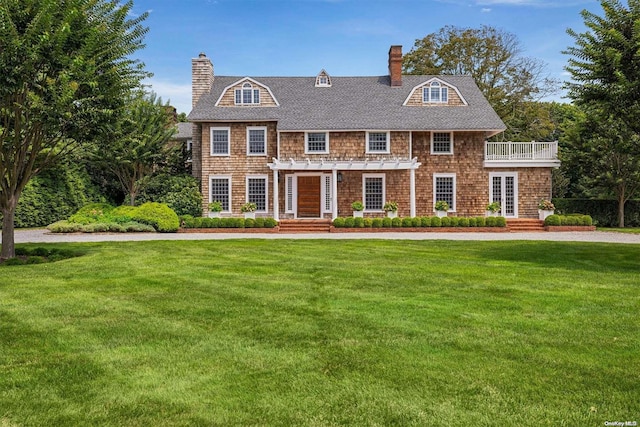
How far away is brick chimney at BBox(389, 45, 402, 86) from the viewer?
28.7m

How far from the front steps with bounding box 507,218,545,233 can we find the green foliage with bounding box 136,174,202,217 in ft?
51.8

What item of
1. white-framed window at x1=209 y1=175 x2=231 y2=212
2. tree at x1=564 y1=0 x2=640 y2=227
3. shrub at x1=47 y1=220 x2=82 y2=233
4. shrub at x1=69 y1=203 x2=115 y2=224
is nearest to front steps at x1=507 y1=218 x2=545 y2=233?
tree at x1=564 y1=0 x2=640 y2=227

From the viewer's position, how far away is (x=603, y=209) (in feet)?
90.9

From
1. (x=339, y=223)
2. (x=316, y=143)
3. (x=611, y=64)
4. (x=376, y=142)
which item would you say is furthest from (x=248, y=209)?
(x=611, y=64)

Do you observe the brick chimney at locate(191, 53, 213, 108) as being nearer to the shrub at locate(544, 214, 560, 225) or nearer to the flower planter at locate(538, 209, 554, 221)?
the flower planter at locate(538, 209, 554, 221)

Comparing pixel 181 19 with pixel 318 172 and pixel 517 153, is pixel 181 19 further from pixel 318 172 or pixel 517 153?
pixel 517 153

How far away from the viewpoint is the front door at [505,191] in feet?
87.0

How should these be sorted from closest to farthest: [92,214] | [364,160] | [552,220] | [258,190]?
[92,214] → [552,220] → [364,160] → [258,190]

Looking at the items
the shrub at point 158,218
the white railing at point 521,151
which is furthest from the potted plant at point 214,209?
the white railing at point 521,151

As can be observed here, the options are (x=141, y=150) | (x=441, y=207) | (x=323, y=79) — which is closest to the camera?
(x=441, y=207)

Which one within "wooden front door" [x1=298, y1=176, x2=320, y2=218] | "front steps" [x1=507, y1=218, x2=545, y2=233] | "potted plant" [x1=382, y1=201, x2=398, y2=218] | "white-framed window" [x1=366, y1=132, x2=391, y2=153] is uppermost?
"white-framed window" [x1=366, y1=132, x2=391, y2=153]

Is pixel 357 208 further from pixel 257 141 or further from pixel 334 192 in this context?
pixel 257 141

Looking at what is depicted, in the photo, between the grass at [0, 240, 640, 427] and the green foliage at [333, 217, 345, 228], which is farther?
the green foliage at [333, 217, 345, 228]

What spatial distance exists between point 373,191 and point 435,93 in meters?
6.62
